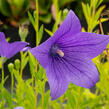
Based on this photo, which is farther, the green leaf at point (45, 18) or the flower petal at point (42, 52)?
the green leaf at point (45, 18)

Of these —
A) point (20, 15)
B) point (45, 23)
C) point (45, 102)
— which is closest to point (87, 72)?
point (45, 102)

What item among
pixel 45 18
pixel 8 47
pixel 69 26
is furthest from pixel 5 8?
pixel 69 26

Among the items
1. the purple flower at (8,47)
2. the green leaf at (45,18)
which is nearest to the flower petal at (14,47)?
the purple flower at (8,47)

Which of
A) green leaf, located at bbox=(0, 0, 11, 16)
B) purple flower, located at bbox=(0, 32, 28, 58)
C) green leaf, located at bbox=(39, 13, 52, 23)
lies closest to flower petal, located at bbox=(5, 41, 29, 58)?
purple flower, located at bbox=(0, 32, 28, 58)

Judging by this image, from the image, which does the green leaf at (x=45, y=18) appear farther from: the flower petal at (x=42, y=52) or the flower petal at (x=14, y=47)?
the flower petal at (x=42, y=52)

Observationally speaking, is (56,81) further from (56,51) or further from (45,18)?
(45,18)

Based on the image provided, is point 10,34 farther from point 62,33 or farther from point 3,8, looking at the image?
point 62,33

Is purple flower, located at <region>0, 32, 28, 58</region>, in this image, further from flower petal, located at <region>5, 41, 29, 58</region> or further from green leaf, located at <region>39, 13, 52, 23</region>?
green leaf, located at <region>39, 13, 52, 23</region>
